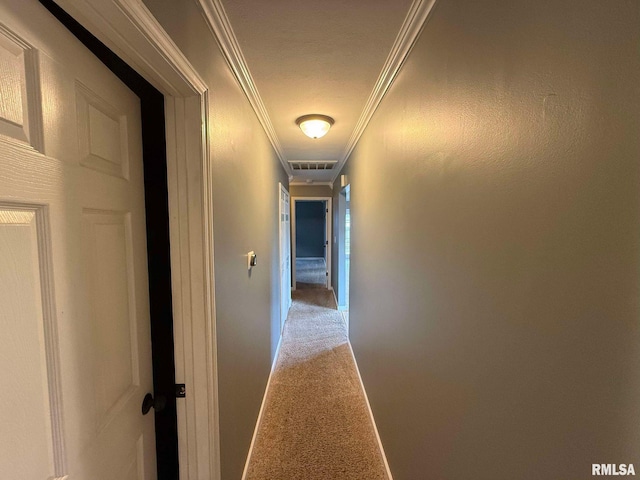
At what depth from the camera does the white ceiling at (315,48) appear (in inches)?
40.3

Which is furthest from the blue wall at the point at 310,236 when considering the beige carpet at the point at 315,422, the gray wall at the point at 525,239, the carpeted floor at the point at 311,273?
the gray wall at the point at 525,239

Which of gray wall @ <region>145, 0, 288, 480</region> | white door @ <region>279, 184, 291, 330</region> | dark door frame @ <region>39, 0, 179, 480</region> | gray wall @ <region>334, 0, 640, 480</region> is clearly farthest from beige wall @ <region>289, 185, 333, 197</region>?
dark door frame @ <region>39, 0, 179, 480</region>

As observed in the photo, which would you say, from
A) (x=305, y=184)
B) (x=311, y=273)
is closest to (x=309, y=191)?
(x=305, y=184)

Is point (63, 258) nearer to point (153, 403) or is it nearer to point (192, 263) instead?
point (192, 263)

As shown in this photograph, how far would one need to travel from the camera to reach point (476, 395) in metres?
0.73

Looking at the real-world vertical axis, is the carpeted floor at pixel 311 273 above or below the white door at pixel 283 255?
below

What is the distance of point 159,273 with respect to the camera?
88 centimetres

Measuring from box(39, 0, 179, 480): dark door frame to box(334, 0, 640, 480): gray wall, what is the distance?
959 millimetres

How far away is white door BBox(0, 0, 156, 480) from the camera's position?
0.45 m

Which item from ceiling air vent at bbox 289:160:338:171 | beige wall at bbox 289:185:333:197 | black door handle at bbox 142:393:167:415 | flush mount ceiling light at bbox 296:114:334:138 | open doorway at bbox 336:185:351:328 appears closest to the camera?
black door handle at bbox 142:393:167:415

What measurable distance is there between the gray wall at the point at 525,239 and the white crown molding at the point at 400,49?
0.06 metres

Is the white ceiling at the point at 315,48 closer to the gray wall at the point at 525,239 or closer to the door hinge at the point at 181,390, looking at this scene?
the gray wall at the point at 525,239

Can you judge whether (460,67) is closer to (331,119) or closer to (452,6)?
(452,6)

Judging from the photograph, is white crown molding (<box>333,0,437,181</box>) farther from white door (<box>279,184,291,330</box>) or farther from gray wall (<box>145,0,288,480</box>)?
white door (<box>279,184,291,330</box>)
